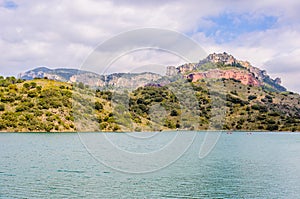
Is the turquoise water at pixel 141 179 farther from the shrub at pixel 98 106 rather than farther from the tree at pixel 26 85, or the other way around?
the tree at pixel 26 85

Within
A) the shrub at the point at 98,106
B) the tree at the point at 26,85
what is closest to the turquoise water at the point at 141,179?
the shrub at the point at 98,106

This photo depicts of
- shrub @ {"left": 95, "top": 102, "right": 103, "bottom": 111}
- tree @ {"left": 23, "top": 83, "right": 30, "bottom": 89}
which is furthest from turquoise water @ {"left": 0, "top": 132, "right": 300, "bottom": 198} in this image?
tree @ {"left": 23, "top": 83, "right": 30, "bottom": 89}

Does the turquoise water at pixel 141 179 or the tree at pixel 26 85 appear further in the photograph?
the tree at pixel 26 85

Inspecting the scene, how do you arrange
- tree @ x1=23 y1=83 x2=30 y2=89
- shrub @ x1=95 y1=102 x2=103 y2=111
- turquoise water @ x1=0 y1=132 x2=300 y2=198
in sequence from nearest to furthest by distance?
turquoise water @ x1=0 y1=132 x2=300 y2=198
shrub @ x1=95 y1=102 x2=103 y2=111
tree @ x1=23 y1=83 x2=30 y2=89

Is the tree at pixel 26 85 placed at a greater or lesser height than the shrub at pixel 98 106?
greater

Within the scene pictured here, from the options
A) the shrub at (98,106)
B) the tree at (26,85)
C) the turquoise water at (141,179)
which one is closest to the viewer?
the turquoise water at (141,179)

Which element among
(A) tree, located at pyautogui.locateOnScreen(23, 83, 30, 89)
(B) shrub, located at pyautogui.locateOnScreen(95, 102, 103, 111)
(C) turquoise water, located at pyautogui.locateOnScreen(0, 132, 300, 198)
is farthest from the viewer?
(A) tree, located at pyautogui.locateOnScreen(23, 83, 30, 89)

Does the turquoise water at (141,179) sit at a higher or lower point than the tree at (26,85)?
lower

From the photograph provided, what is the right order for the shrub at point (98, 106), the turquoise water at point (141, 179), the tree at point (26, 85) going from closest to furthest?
the turquoise water at point (141, 179), the shrub at point (98, 106), the tree at point (26, 85)

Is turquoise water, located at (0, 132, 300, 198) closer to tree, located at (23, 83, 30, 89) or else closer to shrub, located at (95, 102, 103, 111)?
shrub, located at (95, 102, 103, 111)

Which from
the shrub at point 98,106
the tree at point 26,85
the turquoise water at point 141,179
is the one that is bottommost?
the turquoise water at point 141,179

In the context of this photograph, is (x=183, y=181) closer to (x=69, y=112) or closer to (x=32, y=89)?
(x=69, y=112)

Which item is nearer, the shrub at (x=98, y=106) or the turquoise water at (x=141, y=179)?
the turquoise water at (x=141, y=179)

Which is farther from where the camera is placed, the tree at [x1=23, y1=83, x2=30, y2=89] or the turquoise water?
the tree at [x1=23, y1=83, x2=30, y2=89]
